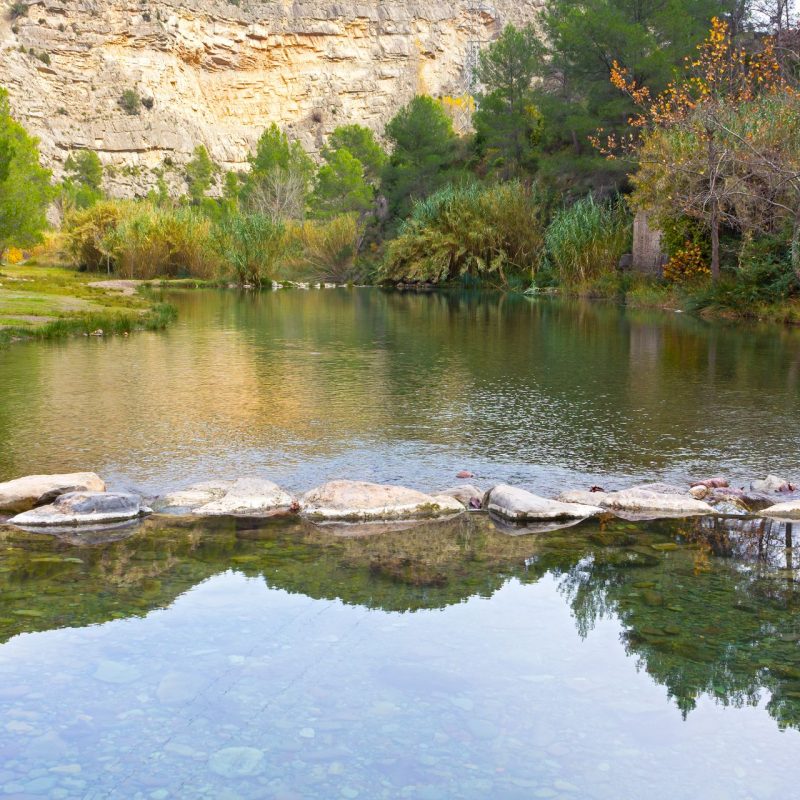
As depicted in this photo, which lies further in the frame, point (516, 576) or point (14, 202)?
point (14, 202)

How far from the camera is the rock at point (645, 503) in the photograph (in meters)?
5.30

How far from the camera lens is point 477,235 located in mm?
31266

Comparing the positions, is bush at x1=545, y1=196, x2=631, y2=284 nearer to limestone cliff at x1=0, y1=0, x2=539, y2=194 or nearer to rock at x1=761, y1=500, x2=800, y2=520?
rock at x1=761, y1=500, x2=800, y2=520

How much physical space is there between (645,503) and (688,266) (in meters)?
17.5

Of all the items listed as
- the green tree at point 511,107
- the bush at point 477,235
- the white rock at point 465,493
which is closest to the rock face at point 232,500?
the white rock at point 465,493

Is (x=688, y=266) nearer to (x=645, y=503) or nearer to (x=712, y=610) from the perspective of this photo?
(x=645, y=503)

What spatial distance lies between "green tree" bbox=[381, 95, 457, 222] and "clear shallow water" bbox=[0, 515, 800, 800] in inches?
1453

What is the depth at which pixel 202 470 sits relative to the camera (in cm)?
605

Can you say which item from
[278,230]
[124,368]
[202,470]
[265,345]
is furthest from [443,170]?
[202,470]

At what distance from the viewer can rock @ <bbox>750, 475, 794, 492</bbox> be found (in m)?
5.57

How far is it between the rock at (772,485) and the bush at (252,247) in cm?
3048

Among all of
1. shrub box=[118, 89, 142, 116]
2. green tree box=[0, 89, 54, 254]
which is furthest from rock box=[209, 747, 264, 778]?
shrub box=[118, 89, 142, 116]

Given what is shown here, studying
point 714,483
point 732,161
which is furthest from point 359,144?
point 714,483

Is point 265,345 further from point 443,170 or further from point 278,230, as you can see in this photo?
point 443,170
